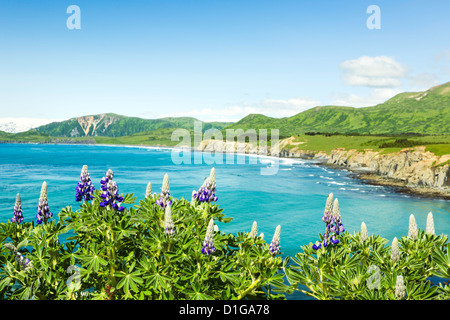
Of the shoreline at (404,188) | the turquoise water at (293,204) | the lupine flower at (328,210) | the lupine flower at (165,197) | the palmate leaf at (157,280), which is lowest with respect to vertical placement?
the turquoise water at (293,204)

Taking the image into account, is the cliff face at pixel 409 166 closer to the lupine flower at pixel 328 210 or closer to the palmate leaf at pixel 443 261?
the palmate leaf at pixel 443 261

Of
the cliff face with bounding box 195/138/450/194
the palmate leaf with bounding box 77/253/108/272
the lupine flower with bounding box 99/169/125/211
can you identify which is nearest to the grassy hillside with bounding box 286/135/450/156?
the cliff face with bounding box 195/138/450/194

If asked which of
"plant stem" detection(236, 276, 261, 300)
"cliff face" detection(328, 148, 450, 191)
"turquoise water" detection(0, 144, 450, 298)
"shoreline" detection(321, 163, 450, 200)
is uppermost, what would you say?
"plant stem" detection(236, 276, 261, 300)

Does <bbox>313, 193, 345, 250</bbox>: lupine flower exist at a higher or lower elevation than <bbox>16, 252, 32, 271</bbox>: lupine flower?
higher

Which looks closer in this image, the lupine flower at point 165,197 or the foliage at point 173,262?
the foliage at point 173,262

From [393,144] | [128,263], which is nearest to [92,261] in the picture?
[128,263]

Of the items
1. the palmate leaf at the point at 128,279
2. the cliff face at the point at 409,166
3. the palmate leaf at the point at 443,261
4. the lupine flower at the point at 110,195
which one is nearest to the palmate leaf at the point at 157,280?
the palmate leaf at the point at 128,279

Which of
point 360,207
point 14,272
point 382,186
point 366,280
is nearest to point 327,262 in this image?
point 366,280

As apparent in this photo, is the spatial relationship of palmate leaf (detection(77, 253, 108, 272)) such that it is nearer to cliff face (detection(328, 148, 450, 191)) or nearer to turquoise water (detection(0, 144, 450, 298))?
turquoise water (detection(0, 144, 450, 298))

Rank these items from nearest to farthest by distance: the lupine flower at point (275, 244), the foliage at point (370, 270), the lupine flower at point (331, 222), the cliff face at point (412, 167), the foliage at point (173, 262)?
the foliage at point (370, 270)
the foliage at point (173, 262)
the lupine flower at point (275, 244)
the lupine flower at point (331, 222)
the cliff face at point (412, 167)

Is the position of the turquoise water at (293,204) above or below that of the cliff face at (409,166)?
below

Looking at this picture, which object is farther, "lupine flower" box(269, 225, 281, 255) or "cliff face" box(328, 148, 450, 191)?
"cliff face" box(328, 148, 450, 191)

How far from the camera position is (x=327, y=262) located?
711 centimetres
